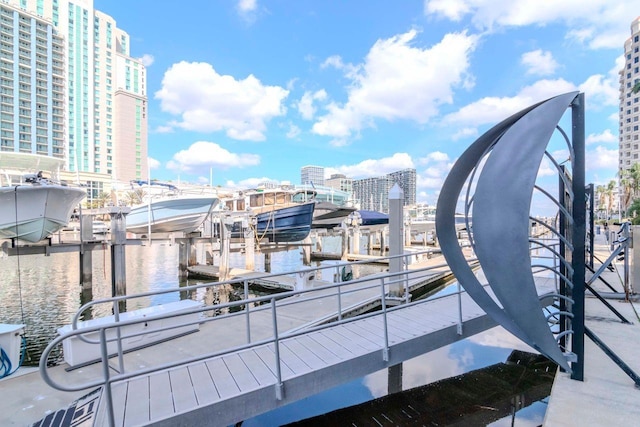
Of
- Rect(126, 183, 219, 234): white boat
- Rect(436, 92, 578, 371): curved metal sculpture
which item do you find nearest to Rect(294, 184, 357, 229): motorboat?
Rect(126, 183, 219, 234): white boat

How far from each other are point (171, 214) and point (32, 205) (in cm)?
584

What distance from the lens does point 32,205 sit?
11.6 meters

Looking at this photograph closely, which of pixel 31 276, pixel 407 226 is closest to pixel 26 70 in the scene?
pixel 31 276

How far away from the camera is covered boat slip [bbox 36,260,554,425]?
3.04 m

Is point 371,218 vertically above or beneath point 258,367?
above

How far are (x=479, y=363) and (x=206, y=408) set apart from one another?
15.9ft

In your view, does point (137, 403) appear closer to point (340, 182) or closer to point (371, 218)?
point (371, 218)

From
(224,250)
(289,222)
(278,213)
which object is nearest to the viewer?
(224,250)

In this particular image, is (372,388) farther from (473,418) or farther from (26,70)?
(26,70)

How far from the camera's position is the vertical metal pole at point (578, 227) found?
3242 mm

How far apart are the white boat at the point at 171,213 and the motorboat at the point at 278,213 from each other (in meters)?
1.90

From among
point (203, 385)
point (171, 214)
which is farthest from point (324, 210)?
point (203, 385)

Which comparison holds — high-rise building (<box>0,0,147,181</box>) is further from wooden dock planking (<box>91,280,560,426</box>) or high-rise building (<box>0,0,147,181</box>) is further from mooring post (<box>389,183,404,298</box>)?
wooden dock planking (<box>91,280,560,426</box>)

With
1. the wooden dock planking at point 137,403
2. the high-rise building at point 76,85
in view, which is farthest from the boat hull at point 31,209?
the high-rise building at point 76,85
